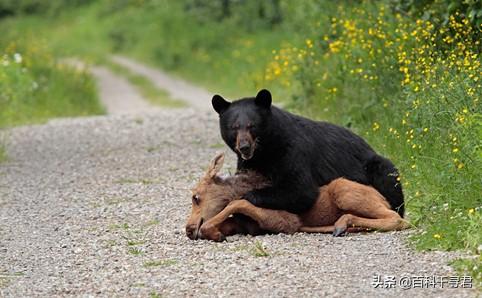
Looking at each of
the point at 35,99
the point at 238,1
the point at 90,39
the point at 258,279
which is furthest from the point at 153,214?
→ the point at 90,39

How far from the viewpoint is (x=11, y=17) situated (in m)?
44.2

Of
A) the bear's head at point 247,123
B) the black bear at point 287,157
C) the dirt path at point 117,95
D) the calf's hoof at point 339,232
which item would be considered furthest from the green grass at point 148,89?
the calf's hoof at point 339,232

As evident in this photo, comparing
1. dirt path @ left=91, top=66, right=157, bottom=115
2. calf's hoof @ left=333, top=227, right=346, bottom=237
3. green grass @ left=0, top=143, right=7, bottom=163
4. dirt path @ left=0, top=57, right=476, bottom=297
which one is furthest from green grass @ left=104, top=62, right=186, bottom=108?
calf's hoof @ left=333, top=227, right=346, bottom=237

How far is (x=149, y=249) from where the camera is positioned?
848 centimetres

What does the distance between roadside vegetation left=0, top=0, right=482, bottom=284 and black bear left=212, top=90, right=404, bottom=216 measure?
444 mm

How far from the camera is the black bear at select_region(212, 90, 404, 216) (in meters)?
8.59

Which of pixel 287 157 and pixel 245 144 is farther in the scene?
pixel 287 157

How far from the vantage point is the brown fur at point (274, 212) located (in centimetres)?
854

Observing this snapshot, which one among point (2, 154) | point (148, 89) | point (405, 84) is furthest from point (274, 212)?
point (148, 89)

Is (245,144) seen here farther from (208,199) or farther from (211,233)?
(211,233)

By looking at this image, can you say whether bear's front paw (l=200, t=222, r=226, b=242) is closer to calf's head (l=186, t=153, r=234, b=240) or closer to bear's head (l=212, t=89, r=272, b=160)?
calf's head (l=186, t=153, r=234, b=240)

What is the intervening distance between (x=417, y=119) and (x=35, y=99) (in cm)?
1230

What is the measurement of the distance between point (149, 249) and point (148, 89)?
1953cm

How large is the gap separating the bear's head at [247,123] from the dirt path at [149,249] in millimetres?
792
